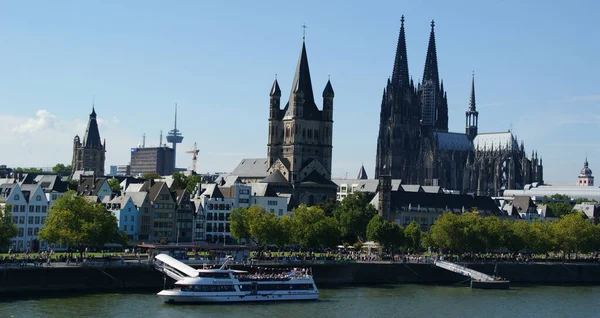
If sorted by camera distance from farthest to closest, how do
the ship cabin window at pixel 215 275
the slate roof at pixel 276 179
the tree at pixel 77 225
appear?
1. the slate roof at pixel 276 179
2. the tree at pixel 77 225
3. the ship cabin window at pixel 215 275

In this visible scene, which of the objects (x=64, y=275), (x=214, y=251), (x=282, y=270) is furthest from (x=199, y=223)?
(x=64, y=275)

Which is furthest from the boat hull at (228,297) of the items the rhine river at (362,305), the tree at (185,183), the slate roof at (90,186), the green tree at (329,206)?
the tree at (185,183)

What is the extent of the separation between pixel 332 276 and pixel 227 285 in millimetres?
22456

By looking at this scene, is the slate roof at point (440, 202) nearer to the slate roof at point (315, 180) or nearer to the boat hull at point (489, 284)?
the slate roof at point (315, 180)

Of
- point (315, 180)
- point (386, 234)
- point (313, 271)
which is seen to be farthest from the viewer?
point (315, 180)

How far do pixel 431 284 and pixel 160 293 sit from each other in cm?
3926

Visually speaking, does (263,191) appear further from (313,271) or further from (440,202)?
(313,271)

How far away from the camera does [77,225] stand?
114m

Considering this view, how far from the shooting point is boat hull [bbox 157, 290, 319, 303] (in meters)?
95.8

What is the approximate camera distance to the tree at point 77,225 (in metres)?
113

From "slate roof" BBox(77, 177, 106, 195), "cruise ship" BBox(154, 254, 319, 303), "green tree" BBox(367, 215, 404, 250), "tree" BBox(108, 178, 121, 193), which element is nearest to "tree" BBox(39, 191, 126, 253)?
"cruise ship" BBox(154, 254, 319, 303)

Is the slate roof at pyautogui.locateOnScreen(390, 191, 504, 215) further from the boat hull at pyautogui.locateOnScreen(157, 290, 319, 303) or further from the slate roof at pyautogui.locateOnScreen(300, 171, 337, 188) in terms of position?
the boat hull at pyautogui.locateOnScreen(157, 290, 319, 303)

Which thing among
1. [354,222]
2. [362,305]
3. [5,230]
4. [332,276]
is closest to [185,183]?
[354,222]

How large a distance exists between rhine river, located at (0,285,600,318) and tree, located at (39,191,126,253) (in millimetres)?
14473
